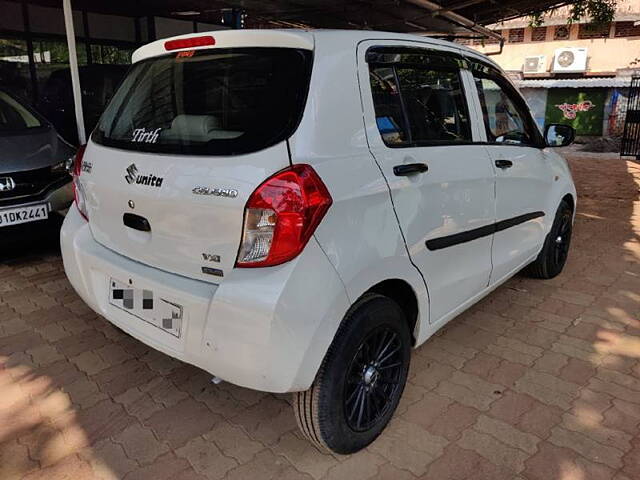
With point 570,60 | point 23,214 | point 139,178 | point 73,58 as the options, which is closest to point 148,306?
point 139,178

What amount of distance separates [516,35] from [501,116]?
2447 cm

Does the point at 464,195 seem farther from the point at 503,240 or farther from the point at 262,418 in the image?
the point at 262,418

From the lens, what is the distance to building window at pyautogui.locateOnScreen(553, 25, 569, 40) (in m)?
23.3

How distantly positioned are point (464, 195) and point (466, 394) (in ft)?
3.42

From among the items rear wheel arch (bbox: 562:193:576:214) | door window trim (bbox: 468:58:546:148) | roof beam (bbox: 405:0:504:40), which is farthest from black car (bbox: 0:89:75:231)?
roof beam (bbox: 405:0:504:40)

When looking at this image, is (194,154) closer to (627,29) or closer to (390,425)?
(390,425)

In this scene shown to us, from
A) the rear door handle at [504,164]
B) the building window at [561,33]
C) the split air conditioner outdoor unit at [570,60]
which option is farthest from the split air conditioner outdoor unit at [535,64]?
the rear door handle at [504,164]

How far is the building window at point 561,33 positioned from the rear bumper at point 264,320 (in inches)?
1013

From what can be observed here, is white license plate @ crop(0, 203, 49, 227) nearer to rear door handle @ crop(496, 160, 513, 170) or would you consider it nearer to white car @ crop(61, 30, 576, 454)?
white car @ crop(61, 30, 576, 454)

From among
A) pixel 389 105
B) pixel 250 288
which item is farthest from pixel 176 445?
pixel 389 105

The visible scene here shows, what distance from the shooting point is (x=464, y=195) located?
2.66 metres

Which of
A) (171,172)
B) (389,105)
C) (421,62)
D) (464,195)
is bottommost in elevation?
(464,195)

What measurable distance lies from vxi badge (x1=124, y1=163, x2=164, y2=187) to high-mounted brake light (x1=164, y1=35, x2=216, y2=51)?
585 mm

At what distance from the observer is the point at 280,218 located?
5.99ft
